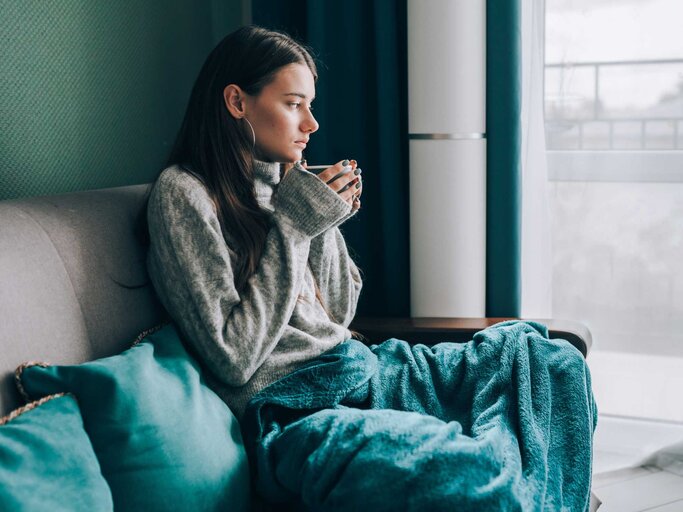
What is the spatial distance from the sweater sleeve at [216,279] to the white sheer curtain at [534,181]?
887mm

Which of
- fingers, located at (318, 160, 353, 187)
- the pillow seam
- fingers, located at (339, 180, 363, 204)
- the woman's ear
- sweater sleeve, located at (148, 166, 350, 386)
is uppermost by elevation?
the woman's ear

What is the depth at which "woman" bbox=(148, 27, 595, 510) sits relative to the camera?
3.70ft

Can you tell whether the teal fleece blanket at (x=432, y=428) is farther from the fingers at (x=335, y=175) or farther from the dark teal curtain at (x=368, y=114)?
the dark teal curtain at (x=368, y=114)

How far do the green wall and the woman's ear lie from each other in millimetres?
387

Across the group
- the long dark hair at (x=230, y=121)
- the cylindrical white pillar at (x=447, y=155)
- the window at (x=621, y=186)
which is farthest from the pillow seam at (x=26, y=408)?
the window at (x=621, y=186)

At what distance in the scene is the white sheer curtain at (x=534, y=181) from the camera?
6.82ft

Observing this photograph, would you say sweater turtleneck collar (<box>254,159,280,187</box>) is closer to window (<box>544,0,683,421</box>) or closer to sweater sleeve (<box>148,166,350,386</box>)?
sweater sleeve (<box>148,166,350,386</box>)

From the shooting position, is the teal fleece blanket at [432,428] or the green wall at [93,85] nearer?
the teal fleece blanket at [432,428]

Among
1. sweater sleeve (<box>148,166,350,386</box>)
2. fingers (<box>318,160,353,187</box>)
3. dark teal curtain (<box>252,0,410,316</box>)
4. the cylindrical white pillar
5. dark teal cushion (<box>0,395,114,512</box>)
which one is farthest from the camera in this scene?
dark teal curtain (<box>252,0,410,316</box>)

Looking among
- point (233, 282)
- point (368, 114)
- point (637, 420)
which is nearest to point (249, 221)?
point (233, 282)

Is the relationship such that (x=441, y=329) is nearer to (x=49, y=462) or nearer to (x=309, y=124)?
(x=309, y=124)

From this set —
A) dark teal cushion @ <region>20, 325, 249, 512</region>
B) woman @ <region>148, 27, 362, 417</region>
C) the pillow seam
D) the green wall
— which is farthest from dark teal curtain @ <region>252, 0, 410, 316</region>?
the pillow seam

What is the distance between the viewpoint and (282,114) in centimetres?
154

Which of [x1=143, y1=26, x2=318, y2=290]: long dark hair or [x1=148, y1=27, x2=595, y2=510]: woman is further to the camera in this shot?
[x1=143, y1=26, x2=318, y2=290]: long dark hair
